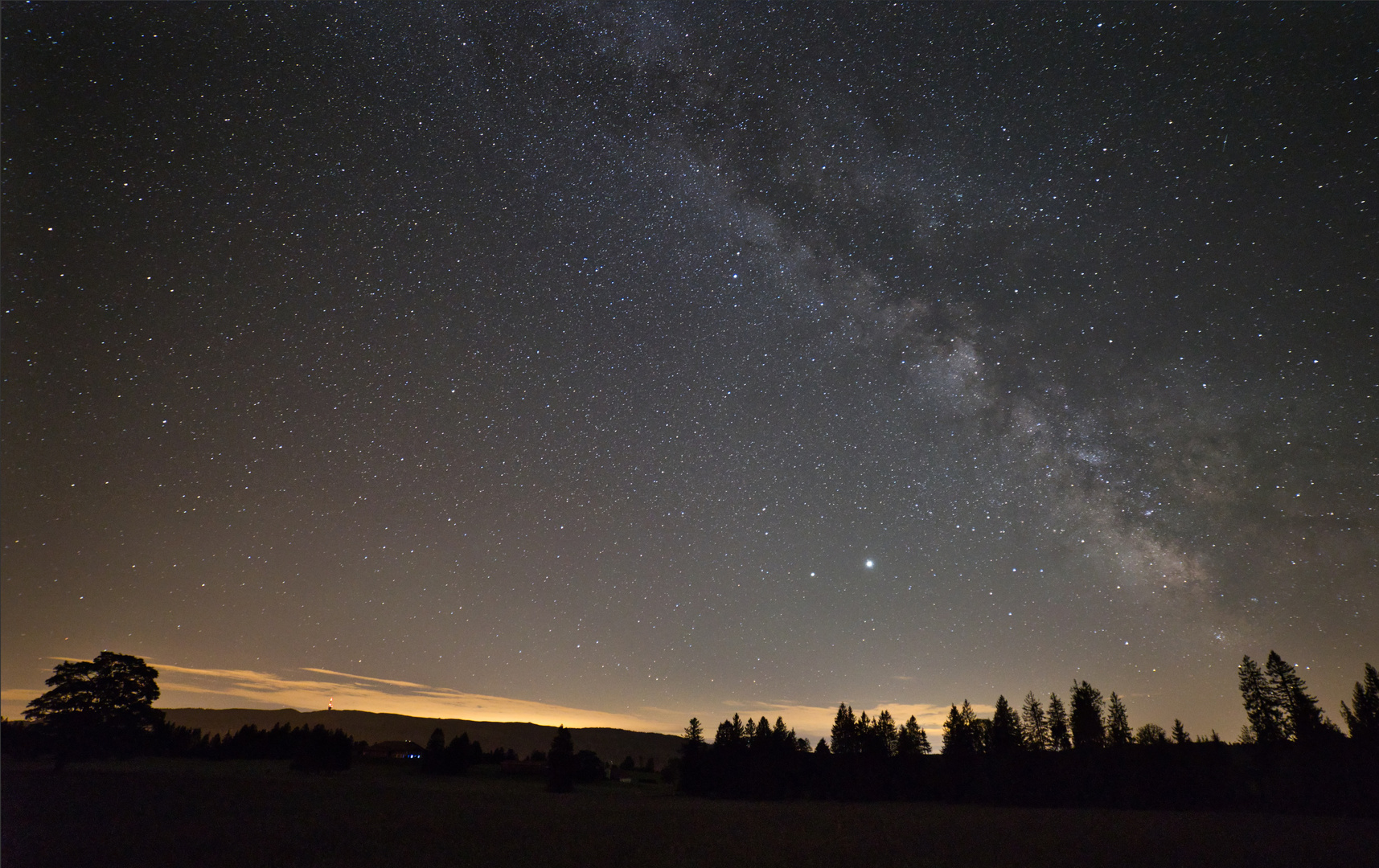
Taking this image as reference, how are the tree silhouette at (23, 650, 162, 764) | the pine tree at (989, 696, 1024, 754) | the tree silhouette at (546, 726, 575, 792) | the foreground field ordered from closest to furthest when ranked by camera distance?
the foreground field < the tree silhouette at (23, 650, 162, 764) < the tree silhouette at (546, 726, 575, 792) < the pine tree at (989, 696, 1024, 754)

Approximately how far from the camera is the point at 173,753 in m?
63.2

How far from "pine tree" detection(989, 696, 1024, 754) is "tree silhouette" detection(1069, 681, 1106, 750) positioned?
5.76m

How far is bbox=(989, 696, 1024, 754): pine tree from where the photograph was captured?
207 ft

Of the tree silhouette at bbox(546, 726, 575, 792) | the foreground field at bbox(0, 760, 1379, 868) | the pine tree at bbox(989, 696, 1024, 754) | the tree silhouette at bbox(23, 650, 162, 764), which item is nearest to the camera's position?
the foreground field at bbox(0, 760, 1379, 868)

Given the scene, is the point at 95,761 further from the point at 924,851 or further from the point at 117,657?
the point at 924,851

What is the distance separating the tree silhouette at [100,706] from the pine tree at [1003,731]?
2734 inches

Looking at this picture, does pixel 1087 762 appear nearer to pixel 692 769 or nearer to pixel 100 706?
pixel 692 769

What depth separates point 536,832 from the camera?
961 inches

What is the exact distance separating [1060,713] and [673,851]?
242 ft

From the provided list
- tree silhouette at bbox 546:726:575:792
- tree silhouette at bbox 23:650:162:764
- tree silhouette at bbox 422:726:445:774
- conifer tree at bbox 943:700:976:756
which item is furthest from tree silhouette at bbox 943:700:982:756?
tree silhouette at bbox 23:650:162:764

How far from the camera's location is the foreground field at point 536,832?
1881 centimetres

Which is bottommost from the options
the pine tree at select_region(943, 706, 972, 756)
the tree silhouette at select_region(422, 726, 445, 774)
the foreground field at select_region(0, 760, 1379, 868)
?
the tree silhouette at select_region(422, 726, 445, 774)

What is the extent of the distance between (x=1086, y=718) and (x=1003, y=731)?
915 centimetres

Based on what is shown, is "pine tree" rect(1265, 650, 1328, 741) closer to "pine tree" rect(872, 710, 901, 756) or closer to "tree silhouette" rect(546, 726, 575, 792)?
"pine tree" rect(872, 710, 901, 756)
